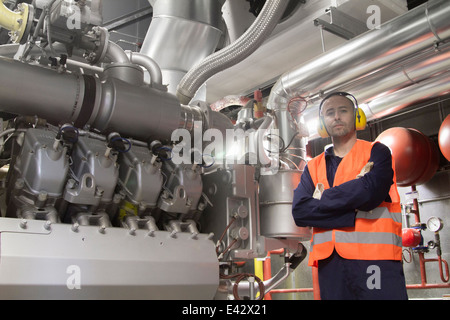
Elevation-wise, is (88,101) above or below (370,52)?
below

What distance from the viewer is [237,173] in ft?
8.50

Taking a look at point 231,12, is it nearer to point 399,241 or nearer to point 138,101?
point 138,101

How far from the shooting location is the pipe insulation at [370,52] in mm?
2949

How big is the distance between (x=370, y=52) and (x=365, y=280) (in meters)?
1.93

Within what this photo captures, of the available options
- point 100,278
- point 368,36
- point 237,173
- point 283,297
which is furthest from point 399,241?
point 283,297

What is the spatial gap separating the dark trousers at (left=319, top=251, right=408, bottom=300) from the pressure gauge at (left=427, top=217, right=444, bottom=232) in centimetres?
298

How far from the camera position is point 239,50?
3207mm

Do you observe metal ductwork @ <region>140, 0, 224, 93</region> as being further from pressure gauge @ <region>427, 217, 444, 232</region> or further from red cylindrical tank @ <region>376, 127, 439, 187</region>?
pressure gauge @ <region>427, 217, 444, 232</region>

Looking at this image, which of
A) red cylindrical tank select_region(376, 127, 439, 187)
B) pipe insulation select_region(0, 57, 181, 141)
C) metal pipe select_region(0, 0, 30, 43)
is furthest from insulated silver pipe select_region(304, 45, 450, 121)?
metal pipe select_region(0, 0, 30, 43)

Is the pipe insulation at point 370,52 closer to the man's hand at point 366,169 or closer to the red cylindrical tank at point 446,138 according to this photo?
the red cylindrical tank at point 446,138

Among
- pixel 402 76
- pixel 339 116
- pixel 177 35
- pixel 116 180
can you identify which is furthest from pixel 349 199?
pixel 177 35

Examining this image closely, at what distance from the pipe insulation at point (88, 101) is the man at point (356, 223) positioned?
90cm

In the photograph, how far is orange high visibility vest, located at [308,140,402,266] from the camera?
1.89m

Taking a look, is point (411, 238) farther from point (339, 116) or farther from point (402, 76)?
point (339, 116)
